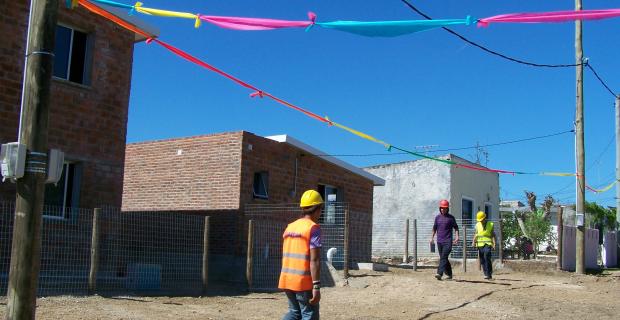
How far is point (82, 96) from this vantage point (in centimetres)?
1345

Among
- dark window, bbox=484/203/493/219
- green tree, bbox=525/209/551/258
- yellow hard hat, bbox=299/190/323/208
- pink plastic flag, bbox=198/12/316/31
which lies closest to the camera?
yellow hard hat, bbox=299/190/323/208

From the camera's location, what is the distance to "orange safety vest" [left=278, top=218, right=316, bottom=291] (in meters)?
6.67

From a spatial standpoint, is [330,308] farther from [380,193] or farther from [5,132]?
[380,193]

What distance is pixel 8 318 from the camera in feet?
20.4

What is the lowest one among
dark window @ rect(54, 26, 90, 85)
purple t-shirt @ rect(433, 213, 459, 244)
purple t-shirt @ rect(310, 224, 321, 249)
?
purple t-shirt @ rect(310, 224, 321, 249)

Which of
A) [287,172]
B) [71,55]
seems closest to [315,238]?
[71,55]

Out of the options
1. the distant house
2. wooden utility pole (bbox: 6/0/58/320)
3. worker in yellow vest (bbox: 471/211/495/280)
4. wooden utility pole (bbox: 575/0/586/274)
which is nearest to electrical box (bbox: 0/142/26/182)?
wooden utility pole (bbox: 6/0/58/320)

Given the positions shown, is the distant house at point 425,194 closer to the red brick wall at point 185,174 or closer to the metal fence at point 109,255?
the red brick wall at point 185,174

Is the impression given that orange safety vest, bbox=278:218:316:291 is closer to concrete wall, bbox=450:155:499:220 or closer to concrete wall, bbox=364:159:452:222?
concrete wall, bbox=364:159:452:222

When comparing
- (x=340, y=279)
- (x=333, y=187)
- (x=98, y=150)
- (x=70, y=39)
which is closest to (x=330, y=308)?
(x=340, y=279)

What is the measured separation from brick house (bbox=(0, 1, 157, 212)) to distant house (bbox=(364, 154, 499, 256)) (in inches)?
573

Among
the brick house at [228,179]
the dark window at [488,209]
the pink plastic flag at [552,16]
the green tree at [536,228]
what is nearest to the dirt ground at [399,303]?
the brick house at [228,179]

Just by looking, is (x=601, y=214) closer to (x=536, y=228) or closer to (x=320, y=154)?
(x=536, y=228)

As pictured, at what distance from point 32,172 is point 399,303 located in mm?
7762
